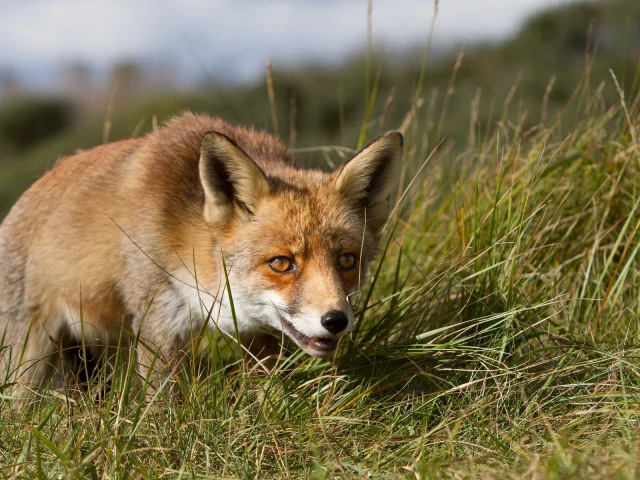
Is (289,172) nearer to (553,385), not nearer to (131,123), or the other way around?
(553,385)

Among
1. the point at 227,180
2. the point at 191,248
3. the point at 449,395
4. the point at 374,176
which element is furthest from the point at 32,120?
the point at 449,395

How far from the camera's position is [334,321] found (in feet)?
11.8

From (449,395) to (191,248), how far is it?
1.76 m

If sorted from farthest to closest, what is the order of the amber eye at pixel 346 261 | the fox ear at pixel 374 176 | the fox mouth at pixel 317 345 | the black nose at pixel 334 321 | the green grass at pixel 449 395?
the fox ear at pixel 374 176 < the amber eye at pixel 346 261 < the fox mouth at pixel 317 345 < the black nose at pixel 334 321 < the green grass at pixel 449 395

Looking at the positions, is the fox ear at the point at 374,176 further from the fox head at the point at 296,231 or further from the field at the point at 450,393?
the field at the point at 450,393

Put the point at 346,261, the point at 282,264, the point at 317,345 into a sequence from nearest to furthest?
the point at 317,345 → the point at 282,264 → the point at 346,261

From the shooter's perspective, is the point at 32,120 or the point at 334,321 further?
the point at 32,120

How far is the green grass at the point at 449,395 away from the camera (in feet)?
10.3

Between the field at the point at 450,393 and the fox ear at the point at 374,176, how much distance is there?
267 mm

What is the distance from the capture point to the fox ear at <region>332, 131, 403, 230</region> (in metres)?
4.18

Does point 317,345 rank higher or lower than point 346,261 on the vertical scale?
lower

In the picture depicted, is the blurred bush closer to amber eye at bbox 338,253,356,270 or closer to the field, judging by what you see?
the field

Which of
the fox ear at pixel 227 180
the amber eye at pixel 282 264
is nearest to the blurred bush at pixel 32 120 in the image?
the fox ear at pixel 227 180

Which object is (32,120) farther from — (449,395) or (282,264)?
(449,395)
